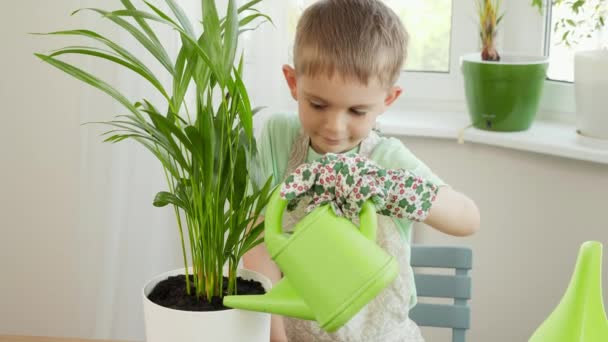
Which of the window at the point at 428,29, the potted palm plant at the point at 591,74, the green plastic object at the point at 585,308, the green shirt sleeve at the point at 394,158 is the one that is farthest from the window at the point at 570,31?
the green plastic object at the point at 585,308

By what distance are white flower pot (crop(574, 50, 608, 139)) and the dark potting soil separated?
109cm

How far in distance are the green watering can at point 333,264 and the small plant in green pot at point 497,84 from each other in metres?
1.19

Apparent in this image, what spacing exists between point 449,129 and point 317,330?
0.86 meters

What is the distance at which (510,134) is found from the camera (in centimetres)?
201

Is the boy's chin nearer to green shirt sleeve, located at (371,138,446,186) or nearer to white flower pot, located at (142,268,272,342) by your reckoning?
green shirt sleeve, located at (371,138,446,186)

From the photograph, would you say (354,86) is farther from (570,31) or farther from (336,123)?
(570,31)

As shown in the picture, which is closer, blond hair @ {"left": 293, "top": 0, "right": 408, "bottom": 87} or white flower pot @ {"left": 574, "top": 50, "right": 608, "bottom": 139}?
blond hair @ {"left": 293, "top": 0, "right": 408, "bottom": 87}

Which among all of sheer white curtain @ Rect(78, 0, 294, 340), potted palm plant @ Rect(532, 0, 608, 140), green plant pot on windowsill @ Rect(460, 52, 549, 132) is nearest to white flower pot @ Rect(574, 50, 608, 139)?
potted palm plant @ Rect(532, 0, 608, 140)

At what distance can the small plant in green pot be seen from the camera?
1965 millimetres

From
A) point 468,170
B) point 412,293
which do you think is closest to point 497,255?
point 468,170

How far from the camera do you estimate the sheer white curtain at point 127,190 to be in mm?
1929

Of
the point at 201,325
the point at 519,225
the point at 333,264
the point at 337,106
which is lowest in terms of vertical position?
the point at 519,225

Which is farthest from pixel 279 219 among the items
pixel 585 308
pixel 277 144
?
pixel 277 144

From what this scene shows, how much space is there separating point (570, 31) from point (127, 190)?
1167 mm
